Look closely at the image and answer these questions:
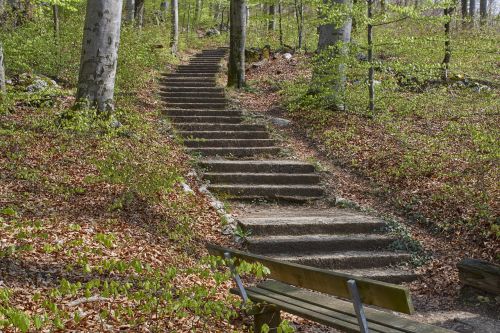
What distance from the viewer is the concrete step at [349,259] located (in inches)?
278

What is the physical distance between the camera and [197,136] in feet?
39.0

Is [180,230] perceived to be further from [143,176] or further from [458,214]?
[458,214]

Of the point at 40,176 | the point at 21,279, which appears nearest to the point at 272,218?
the point at 40,176

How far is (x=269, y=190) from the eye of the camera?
9.52 metres

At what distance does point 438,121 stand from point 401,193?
523 cm

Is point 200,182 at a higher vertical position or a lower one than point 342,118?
lower

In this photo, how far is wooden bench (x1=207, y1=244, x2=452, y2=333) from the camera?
3.37 meters

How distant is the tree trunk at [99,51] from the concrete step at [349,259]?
506 centimetres

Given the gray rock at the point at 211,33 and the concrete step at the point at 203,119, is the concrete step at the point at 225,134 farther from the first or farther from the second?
the gray rock at the point at 211,33

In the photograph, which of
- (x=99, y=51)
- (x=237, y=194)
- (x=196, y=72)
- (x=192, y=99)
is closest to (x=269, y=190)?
(x=237, y=194)

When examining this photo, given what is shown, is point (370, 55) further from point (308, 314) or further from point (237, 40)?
point (308, 314)

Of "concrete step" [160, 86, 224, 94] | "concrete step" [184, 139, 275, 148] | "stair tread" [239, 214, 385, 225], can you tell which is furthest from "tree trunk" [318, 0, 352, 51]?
"stair tread" [239, 214, 385, 225]

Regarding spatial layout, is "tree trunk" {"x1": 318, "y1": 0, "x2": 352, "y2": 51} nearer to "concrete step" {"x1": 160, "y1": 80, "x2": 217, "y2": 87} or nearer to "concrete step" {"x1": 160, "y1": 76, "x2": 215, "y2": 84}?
"concrete step" {"x1": 160, "y1": 80, "x2": 217, "y2": 87}

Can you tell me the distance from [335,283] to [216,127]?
30.0 feet
